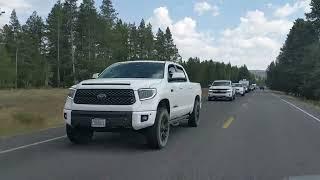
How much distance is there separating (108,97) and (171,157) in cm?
192

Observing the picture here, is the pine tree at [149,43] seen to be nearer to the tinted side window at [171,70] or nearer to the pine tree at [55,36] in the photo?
the pine tree at [55,36]

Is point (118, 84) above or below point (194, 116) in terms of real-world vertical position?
above

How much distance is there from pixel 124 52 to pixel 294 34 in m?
34.3

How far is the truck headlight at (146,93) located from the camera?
11.5 metres

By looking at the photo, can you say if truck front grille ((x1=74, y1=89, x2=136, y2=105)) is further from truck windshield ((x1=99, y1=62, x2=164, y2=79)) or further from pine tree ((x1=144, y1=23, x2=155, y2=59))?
pine tree ((x1=144, y1=23, x2=155, y2=59))

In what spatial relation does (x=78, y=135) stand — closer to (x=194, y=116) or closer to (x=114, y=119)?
(x=114, y=119)

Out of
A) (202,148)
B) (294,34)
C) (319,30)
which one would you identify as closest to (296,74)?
(319,30)

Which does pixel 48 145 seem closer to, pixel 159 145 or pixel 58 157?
pixel 58 157

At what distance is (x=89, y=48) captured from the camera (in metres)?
92.1

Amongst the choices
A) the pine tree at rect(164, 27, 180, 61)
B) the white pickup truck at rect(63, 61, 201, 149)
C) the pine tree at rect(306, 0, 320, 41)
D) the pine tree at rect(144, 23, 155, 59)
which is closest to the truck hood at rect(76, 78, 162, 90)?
the white pickup truck at rect(63, 61, 201, 149)

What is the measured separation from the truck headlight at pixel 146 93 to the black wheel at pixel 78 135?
1516 millimetres

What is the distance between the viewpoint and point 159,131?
1182cm

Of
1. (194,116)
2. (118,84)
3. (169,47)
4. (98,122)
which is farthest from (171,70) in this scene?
(169,47)

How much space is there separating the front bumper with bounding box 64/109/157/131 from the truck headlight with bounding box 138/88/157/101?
34 centimetres
